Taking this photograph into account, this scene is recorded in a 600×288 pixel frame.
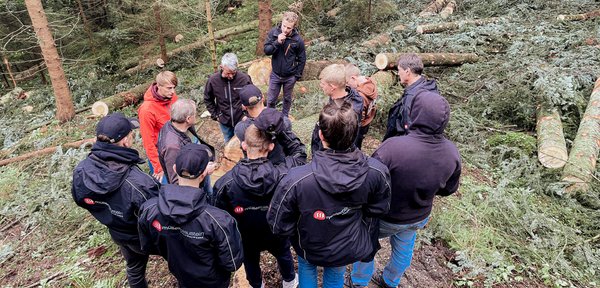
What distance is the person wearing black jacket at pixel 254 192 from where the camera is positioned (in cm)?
290

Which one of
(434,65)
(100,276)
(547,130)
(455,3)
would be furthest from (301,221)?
(455,3)

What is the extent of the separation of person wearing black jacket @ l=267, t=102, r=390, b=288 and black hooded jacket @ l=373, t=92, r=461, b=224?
31 cm

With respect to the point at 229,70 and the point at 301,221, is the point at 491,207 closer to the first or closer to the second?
the point at 301,221

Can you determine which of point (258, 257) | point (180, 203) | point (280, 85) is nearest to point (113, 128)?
point (180, 203)

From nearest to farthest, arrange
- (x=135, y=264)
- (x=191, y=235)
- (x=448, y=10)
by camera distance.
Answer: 1. (x=191, y=235)
2. (x=135, y=264)
3. (x=448, y=10)

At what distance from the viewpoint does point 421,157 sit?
2.99 m

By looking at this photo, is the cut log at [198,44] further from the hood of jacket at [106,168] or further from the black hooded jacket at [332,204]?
the black hooded jacket at [332,204]

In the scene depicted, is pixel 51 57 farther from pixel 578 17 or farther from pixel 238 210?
pixel 578 17

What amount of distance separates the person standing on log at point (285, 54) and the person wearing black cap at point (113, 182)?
3.36m

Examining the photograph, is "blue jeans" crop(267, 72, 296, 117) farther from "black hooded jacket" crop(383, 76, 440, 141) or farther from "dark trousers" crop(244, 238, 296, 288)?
"dark trousers" crop(244, 238, 296, 288)

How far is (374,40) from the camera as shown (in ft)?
36.2

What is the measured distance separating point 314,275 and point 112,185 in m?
1.98

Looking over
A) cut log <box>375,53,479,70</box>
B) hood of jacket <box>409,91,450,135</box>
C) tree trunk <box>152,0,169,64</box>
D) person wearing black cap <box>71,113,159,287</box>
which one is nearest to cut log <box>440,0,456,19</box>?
cut log <box>375,53,479,70</box>

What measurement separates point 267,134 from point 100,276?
9.68ft
